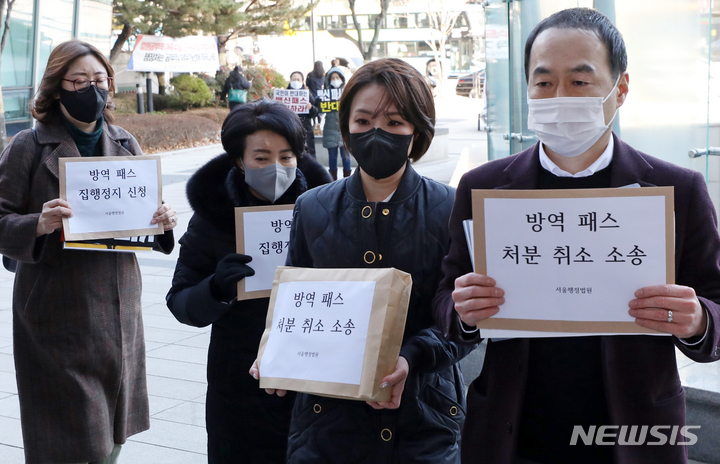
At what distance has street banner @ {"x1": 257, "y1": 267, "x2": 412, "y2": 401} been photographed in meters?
1.82

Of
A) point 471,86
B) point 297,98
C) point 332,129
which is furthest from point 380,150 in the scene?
point 471,86

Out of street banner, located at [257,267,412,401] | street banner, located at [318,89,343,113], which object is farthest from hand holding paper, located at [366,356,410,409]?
street banner, located at [318,89,343,113]

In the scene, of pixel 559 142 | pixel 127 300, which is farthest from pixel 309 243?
pixel 127 300

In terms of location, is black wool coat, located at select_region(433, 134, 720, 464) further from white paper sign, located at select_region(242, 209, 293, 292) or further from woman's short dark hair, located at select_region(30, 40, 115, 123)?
woman's short dark hair, located at select_region(30, 40, 115, 123)

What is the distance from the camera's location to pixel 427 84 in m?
2.16

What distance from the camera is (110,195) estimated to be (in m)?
3.04

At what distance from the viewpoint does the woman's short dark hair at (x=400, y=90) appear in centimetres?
208

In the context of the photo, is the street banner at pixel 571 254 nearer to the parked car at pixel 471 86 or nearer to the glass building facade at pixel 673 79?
the glass building facade at pixel 673 79

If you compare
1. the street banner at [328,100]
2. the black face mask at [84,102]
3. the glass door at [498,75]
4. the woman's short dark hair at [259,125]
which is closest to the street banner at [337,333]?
the woman's short dark hair at [259,125]

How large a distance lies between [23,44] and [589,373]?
1608 centimetres

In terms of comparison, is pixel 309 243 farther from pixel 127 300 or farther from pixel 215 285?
pixel 127 300

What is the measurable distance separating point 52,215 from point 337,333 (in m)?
1.60

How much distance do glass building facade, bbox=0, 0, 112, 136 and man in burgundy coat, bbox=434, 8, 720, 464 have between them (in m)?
14.7

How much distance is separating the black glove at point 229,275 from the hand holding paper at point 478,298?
1014mm
